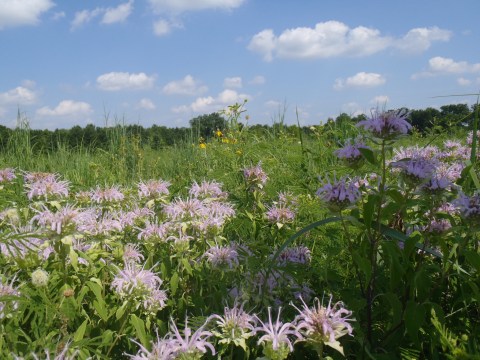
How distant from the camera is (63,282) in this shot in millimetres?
1498

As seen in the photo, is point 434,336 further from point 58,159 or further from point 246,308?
point 58,159

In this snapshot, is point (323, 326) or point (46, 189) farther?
point (46, 189)

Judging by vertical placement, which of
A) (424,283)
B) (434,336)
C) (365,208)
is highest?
(365,208)

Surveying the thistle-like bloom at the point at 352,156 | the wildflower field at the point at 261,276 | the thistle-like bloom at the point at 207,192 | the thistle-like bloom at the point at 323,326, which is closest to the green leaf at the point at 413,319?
the wildflower field at the point at 261,276

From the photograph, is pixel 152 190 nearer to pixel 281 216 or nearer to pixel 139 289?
pixel 281 216

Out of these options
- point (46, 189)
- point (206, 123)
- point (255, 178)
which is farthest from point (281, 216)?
point (206, 123)

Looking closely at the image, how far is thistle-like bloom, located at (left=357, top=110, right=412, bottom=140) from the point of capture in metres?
1.36

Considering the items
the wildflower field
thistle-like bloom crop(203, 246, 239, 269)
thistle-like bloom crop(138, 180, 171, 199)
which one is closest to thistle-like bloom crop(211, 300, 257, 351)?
the wildflower field

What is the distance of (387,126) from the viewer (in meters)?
1.37

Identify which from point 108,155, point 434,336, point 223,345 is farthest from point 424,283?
point 108,155

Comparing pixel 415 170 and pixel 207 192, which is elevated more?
pixel 415 170

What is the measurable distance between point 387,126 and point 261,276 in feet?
2.18

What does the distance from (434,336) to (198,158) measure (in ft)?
15.4

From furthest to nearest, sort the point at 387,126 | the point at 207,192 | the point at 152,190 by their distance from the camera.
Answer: the point at 207,192 → the point at 152,190 → the point at 387,126
